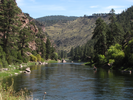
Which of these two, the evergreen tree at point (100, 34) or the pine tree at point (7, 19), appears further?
the evergreen tree at point (100, 34)

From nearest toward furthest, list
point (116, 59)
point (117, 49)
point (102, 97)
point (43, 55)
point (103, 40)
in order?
point (102, 97) < point (116, 59) < point (117, 49) < point (103, 40) < point (43, 55)

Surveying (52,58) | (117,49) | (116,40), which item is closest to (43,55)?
(52,58)

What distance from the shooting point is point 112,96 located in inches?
952

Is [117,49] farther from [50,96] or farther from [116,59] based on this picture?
[50,96]

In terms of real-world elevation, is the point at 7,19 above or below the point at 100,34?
above

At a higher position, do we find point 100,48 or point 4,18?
point 4,18

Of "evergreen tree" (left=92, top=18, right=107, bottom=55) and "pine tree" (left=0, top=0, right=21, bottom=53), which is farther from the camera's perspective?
"evergreen tree" (left=92, top=18, right=107, bottom=55)

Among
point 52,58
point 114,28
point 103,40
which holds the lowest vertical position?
point 52,58

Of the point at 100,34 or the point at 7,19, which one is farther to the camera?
the point at 100,34

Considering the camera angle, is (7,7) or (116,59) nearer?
(7,7)

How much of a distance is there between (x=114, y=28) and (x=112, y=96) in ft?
248

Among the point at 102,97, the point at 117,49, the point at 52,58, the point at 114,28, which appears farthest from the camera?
the point at 52,58

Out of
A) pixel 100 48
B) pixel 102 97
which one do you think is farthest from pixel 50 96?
pixel 100 48

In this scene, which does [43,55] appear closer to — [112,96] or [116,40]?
[116,40]
